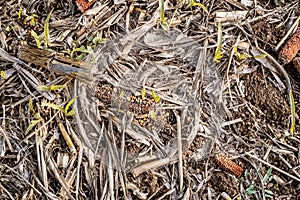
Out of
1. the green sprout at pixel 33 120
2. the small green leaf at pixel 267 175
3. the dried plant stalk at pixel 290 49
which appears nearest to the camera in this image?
the green sprout at pixel 33 120

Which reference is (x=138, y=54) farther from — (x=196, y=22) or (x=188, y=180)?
(x=188, y=180)

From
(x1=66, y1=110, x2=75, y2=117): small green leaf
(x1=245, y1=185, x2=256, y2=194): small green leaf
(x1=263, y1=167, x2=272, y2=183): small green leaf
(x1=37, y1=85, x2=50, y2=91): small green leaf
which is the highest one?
(x1=37, y1=85, x2=50, y2=91): small green leaf

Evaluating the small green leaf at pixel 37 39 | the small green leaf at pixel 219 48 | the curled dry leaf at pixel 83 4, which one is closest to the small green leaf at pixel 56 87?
the small green leaf at pixel 37 39

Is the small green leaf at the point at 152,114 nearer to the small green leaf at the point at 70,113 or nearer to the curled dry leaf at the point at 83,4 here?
the small green leaf at the point at 70,113

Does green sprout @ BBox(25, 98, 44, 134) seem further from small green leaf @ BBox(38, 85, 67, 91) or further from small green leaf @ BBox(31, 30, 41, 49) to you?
small green leaf @ BBox(31, 30, 41, 49)

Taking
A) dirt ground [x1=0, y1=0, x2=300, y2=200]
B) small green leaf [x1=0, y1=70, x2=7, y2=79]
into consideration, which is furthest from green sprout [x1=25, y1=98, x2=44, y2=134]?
small green leaf [x1=0, y1=70, x2=7, y2=79]
